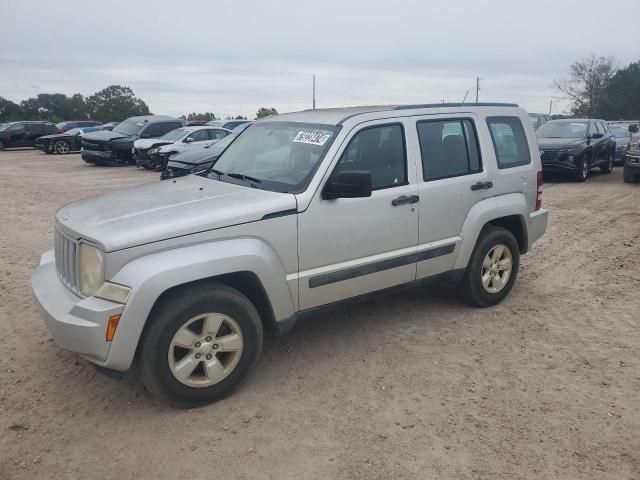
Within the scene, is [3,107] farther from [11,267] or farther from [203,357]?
[203,357]

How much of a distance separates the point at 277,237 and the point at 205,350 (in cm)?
86

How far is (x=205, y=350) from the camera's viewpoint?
3.40 metres

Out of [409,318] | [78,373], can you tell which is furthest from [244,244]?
[409,318]

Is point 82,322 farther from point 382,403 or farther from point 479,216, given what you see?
point 479,216

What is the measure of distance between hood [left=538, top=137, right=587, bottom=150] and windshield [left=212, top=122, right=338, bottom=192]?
10.6 meters

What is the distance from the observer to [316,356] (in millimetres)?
4211

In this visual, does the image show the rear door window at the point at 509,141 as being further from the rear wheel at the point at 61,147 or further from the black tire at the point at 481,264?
the rear wheel at the point at 61,147

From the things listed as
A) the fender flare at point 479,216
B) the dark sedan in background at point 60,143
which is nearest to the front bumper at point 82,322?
the fender flare at point 479,216

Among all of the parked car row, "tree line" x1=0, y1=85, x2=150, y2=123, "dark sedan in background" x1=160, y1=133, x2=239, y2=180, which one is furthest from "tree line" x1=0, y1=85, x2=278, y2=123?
"dark sedan in background" x1=160, y1=133, x2=239, y2=180

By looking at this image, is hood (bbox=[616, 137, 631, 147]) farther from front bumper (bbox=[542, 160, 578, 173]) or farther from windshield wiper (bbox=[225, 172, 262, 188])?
windshield wiper (bbox=[225, 172, 262, 188])

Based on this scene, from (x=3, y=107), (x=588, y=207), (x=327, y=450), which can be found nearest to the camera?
(x=327, y=450)

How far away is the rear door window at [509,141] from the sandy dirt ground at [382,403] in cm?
137

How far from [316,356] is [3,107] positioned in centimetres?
6327

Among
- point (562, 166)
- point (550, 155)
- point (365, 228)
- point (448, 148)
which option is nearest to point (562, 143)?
point (550, 155)
